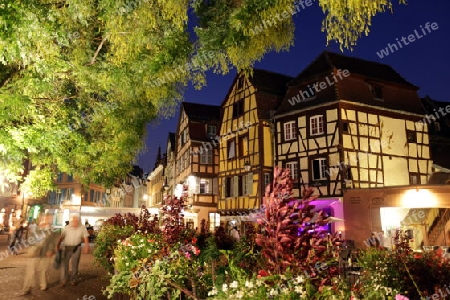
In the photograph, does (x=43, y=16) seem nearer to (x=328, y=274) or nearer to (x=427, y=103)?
(x=328, y=274)

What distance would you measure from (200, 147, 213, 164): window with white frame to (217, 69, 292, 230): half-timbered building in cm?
246

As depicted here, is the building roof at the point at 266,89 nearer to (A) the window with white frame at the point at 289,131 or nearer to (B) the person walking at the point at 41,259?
(A) the window with white frame at the point at 289,131

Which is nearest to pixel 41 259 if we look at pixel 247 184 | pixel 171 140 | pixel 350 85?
pixel 247 184

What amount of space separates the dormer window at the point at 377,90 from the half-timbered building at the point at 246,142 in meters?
6.08

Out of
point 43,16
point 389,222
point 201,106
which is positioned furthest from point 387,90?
point 43,16

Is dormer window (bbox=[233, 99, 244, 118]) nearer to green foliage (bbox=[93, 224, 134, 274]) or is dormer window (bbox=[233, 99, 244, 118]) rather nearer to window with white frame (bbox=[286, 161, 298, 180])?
window with white frame (bbox=[286, 161, 298, 180])

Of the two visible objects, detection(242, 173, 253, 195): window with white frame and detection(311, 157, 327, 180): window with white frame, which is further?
detection(242, 173, 253, 195): window with white frame

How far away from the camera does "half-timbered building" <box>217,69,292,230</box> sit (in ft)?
79.7

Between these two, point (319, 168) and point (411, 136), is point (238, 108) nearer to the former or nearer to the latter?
point (319, 168)

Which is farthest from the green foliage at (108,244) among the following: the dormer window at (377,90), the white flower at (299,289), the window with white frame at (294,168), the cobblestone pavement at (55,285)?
the dormer window at (377,90)

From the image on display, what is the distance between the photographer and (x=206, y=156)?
1222 inches

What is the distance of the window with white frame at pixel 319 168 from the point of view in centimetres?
2088

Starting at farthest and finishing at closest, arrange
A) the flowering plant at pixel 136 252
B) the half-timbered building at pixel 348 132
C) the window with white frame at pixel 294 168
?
the window with white frame at pixel 294 168
the half-timbered building at pixel 348 132
the flowering plant at pixel 136 252

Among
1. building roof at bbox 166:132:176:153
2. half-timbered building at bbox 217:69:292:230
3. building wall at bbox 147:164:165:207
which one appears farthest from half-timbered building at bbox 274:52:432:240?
building wall at bbox 147:164:165:207
